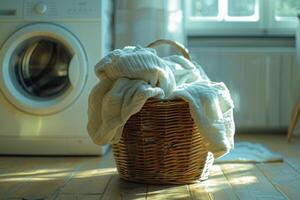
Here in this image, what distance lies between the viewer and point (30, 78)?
2.07 metres

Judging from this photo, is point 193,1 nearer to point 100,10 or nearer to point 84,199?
point 100,10

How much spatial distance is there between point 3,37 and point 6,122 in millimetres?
387

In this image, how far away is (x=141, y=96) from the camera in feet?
4.47

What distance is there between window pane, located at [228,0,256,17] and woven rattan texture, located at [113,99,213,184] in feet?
4.81

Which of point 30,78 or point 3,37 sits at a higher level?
point 3,37

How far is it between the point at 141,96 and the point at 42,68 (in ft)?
2.87

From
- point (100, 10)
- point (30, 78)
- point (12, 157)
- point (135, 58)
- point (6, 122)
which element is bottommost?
point (12, 157)

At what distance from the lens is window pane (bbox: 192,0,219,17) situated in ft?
9.01

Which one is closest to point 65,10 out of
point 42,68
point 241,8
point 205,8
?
point 42,68

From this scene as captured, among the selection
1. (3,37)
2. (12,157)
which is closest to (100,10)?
(3,37)

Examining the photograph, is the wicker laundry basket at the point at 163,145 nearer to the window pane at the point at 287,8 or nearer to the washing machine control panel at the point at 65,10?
the washing machine control panel at the point at 65,10

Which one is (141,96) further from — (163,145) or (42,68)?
(42,68)

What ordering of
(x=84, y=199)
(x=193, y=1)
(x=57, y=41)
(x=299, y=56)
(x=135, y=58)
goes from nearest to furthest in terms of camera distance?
(x=84, y=199)
(x=135, y=58)
(x=57, y=41)
(x=299, y=56)
(x=193, y=1)

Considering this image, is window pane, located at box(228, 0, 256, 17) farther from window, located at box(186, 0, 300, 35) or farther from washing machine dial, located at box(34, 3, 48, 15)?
washing machine dial, located at box(34, 3, 48, 15)
